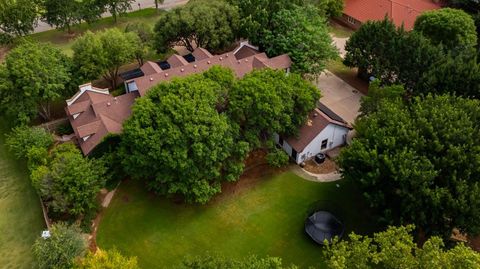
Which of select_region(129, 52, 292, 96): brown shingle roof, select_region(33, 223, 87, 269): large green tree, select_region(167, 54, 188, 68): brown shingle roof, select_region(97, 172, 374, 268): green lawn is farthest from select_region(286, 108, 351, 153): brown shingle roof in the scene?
select_region(33, 223, 87, 269): large green tree

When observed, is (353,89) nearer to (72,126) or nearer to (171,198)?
(171,198)

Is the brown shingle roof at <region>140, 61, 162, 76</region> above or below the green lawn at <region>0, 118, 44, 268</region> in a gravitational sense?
above

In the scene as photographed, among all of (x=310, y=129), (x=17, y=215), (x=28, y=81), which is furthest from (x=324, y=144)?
(x=28, y=81)

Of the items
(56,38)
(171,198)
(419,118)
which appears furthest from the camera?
(56,38)

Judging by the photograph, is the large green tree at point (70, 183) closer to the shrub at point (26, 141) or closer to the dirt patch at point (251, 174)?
the shrub at point (26, 141)

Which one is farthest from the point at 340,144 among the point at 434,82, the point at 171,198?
the point at 171,198

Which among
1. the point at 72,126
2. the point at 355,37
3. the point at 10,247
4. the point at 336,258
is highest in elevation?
the point at 355,37

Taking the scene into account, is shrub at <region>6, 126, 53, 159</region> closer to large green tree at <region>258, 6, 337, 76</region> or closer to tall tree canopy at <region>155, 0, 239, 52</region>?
tall tree canopy at <region>155, 0, 239, 52</region>
